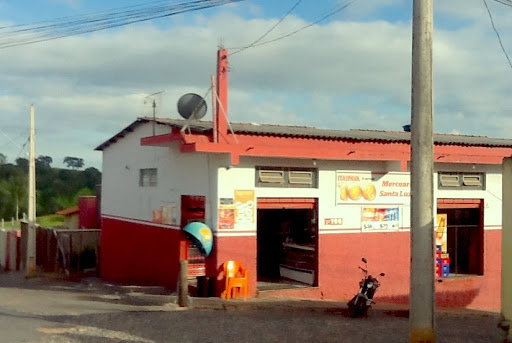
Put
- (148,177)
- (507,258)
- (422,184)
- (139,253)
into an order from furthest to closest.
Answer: (139,253), (148,177), (507,258), (422,184)

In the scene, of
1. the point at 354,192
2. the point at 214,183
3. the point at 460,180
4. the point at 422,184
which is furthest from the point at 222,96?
the point at 460,180

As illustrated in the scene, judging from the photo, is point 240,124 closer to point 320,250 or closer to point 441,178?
point 320,250

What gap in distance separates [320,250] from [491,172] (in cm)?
651

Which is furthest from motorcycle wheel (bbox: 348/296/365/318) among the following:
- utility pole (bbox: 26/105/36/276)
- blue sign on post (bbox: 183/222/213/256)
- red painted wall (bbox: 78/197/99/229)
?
red painted wall (bbox: 78/197/99/229)

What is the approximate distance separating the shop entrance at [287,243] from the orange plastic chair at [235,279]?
1217 millimetres

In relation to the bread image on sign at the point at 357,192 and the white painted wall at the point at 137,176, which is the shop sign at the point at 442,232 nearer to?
the bread image on sign at the point at 357,192

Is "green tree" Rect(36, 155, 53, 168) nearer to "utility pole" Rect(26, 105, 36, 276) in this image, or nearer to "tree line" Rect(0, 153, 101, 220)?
"tree line" Rect(0, 153, 101, 220)

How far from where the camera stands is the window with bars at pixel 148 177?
755 inches

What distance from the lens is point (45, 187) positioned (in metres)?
61.2

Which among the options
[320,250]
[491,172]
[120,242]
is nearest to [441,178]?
[491,172]

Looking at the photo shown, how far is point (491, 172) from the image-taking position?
20.2 m

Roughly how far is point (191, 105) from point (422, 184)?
7996mm

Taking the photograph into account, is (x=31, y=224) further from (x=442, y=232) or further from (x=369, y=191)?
(x=442, y=232)

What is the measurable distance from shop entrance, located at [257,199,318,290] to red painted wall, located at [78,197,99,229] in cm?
1077
